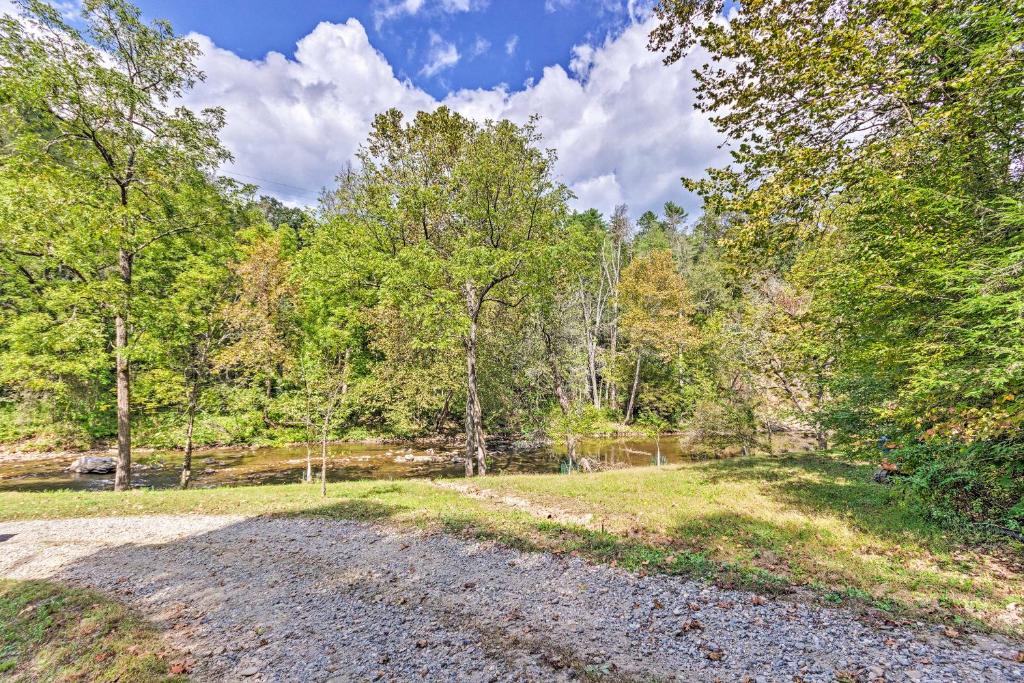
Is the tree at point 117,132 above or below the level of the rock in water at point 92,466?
above

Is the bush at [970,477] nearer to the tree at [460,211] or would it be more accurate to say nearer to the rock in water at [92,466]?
the tree at [460,211]

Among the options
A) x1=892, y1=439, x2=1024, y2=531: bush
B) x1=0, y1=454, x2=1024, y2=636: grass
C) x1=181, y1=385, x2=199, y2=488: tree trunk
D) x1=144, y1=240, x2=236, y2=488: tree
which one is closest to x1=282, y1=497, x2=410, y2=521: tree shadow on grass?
x1=0, y1=454, x2=1024, y2=636: grass

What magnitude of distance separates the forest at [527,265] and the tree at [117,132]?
8 centimetres

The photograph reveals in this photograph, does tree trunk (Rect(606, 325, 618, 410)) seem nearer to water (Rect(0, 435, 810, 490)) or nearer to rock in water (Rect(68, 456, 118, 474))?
water (Rect(0, 435, 810, 490))

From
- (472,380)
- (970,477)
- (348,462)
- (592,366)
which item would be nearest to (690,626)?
(970,477)

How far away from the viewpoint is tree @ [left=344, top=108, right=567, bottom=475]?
51.8 ft

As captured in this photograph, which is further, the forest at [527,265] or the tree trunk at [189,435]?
the tree trunk at [189,435]

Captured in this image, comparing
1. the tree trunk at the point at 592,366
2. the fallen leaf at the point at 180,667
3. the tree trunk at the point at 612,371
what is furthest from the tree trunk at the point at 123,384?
the tree trunk at the point at 612,371

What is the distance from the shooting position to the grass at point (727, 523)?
5.98 m

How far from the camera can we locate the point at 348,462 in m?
23.1

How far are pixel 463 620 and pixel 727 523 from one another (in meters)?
6.55

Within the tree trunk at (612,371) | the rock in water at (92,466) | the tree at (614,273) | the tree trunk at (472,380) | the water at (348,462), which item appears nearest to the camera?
the tree trunk at (472,380)

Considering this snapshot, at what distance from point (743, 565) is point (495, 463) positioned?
1748 cm

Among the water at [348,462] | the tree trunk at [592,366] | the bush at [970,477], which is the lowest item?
the water at [348,462]
